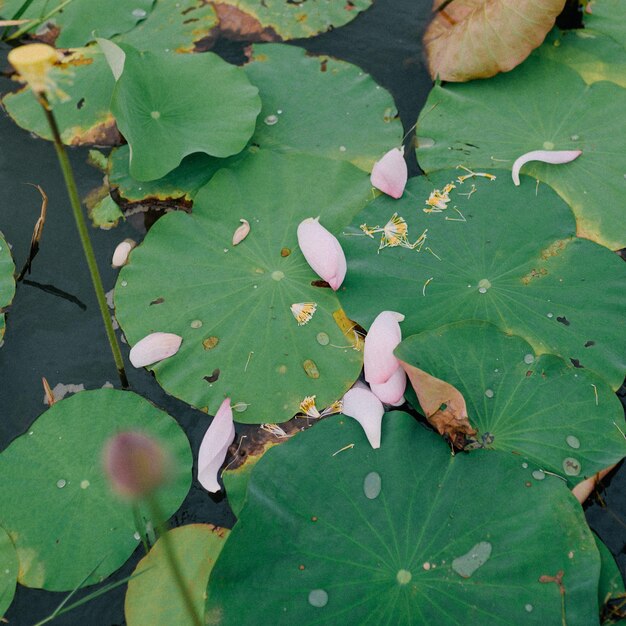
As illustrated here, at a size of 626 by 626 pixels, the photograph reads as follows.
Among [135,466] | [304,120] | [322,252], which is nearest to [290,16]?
[304,120]

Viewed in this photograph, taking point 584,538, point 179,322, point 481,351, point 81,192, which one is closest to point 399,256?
point 481,351

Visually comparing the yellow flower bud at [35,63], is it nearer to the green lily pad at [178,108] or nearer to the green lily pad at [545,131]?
the green lily pad at [178,108]

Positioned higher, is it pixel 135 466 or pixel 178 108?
pixel 135 466

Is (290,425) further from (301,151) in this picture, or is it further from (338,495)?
(301,151)

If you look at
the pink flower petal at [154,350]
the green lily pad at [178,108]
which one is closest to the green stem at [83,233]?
the pink flower petal at [154,350]

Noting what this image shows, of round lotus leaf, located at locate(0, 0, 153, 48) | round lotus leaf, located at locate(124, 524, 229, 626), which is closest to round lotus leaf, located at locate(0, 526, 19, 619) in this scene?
round lotus leaf, located at locate(124, 524, 229, 626)

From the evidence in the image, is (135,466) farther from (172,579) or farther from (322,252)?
(322,252)

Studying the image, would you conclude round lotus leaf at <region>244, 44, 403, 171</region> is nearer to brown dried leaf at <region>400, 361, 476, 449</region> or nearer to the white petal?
the white petal
